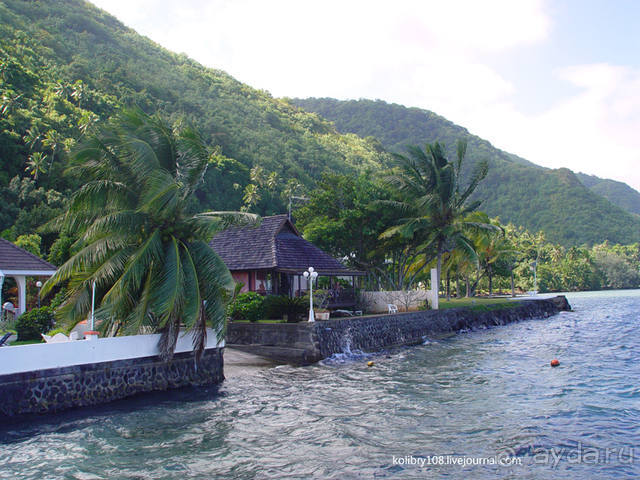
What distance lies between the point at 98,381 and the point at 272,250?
13126 millimetres

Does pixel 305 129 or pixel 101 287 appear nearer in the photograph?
pixel 101 287

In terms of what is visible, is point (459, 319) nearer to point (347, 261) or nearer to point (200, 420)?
point (347, 261)

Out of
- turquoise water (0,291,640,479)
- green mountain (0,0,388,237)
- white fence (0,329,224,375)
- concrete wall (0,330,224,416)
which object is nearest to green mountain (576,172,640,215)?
green mountain (0,0,388,237)

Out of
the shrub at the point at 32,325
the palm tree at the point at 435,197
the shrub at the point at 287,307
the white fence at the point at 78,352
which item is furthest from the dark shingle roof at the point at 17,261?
the palm tree at the point at 435,197

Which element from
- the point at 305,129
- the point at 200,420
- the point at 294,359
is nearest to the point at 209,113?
the point at 305,129

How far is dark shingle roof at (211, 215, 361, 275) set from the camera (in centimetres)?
2530

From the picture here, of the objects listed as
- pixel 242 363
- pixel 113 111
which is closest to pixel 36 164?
pixel 113 111

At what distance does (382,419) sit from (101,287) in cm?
853

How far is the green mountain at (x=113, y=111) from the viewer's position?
52312mm

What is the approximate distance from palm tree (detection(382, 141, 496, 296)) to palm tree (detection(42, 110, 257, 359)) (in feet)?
59.9

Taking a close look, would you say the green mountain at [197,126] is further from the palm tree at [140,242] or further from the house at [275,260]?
the palm tree at [140,242]

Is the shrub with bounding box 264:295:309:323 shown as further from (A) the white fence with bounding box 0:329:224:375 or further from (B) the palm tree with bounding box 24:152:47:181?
(B) the palm tree with bounding box 24:152:47:181

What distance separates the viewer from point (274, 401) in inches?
555

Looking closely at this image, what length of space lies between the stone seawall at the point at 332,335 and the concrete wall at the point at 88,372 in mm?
5135
